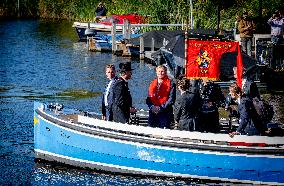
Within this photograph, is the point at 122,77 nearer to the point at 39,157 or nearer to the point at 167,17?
the point at 39,157

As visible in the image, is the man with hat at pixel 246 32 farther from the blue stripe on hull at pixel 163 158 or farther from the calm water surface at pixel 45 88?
the blue stripe on hull at pixel 163 158

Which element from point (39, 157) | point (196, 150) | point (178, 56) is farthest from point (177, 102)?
point (178, 56)

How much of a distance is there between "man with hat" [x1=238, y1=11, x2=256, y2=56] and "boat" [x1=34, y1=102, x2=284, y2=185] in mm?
12506

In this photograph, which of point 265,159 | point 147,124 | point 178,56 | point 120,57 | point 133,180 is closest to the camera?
point 265,159

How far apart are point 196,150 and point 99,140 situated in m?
2.07

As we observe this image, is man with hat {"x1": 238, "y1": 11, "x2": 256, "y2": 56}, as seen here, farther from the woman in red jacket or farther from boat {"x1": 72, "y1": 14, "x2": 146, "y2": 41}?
boat {"x1": 72, "y1": 14, "x2": 146, "y2": 41}

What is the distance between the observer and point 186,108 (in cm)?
1549

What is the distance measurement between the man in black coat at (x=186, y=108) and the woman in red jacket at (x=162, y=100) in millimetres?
422

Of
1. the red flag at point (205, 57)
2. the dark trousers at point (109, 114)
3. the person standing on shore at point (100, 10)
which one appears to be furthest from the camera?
the person standing on shore at point (100, 10)

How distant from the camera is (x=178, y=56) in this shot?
27.1 meters

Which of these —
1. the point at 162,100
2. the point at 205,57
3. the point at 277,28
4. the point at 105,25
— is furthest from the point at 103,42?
the point at 162,100

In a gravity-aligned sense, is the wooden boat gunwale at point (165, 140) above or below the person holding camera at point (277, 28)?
below

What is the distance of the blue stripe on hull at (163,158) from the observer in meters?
15.0

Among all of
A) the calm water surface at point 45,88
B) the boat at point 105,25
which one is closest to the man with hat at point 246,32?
the calm water surface at point 45,88
